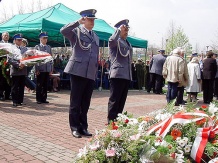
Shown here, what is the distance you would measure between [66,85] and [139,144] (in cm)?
1154

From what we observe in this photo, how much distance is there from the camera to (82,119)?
4758 millimetres

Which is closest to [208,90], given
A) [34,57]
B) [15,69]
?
[34,57]

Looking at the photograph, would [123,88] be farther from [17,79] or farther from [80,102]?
[17,79]

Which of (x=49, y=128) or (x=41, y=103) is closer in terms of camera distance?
(x=49, y=128)

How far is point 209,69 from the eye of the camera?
10.2m

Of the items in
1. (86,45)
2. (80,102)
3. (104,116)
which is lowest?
(104,116)

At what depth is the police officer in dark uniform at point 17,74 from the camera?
721 cm

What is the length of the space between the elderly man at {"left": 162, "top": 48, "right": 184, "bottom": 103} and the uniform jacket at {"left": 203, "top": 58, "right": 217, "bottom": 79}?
2234 millimetres

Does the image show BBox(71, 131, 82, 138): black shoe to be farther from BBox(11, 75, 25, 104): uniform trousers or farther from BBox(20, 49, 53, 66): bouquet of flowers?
BBox(11, 75, 25, 104): uniform trousers

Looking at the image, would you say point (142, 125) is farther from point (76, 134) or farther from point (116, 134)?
point (76, 134)

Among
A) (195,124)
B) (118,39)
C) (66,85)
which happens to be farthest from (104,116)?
(66,85)

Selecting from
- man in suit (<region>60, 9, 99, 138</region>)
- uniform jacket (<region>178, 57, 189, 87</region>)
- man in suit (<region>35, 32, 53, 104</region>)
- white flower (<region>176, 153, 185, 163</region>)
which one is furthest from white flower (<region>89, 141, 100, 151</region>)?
uniform jacket (<region>178, 57, 189, 87</region>)

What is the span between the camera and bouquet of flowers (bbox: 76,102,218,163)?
193 centimetres

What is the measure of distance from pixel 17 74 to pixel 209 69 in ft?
21.1
